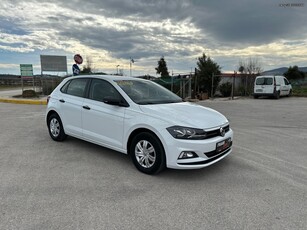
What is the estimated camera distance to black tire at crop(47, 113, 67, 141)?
5.75 meters

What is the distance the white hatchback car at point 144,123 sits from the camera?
3670 millimetres

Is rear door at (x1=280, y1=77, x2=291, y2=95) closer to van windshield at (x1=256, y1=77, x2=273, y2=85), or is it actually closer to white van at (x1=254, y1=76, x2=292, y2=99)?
white van at (x1=254, y1=76, x2=292, y2=99)

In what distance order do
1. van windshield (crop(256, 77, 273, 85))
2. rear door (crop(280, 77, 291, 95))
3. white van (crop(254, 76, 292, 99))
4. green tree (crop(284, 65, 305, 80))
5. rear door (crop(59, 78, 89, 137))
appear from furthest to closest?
green tree (crop(284, 65, 305, 80)) → rear door (crop(280, 77, 291, 95)) → van windshield (crop(256, 77, 273, 85)) → white van (crop(254, 76, 292, 99)) → rear door (crop(59, 78, 89, 137))

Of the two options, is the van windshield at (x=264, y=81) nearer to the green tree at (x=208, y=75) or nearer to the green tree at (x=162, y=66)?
the green tree at (x=208, y=75)

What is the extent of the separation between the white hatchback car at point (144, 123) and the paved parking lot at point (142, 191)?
359 millimetres

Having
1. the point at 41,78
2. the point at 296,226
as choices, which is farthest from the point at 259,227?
the point at 41,78

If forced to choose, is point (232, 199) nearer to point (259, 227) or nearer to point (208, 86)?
point (259, 227)

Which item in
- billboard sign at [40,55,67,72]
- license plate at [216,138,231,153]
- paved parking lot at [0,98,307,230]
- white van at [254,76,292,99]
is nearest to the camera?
paved parking lot at [0,98,307,230]

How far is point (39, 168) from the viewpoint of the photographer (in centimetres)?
422

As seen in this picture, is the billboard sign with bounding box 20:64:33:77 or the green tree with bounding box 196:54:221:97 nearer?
the billboard sign with bounding box 20:64:33:77

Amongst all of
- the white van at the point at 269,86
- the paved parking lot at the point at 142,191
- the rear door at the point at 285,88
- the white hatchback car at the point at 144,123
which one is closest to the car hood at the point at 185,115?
the white hatchback car at the point at 144,123

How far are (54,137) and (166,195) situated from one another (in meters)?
3.72

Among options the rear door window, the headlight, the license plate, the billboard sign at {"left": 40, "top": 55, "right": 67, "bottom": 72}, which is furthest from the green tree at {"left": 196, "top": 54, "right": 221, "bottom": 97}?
the headlight

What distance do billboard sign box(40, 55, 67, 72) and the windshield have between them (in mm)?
18721
